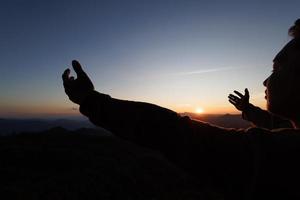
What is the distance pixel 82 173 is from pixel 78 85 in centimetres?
1607

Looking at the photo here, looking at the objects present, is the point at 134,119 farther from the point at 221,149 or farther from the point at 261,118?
the point at 261,118

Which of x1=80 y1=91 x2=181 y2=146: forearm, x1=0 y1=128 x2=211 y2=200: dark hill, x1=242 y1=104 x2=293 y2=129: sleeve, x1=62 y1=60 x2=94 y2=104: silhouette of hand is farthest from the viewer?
x1=0 y1=128 x2=211 y2=200: dark hill

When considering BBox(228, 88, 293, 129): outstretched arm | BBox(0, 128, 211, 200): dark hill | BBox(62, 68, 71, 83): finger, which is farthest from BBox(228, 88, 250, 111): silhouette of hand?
BBox(0, 128, 211, 200): dark hill

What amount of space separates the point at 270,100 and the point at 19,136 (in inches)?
1014

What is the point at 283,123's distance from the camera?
4.62 m

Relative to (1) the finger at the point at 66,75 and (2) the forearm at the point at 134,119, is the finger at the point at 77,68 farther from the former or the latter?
(2) the forearm at the point at 134,119

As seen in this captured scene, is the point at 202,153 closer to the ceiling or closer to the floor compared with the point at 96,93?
closer to the floor

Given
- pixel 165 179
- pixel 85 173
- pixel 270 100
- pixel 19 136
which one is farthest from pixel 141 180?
pixel 270 100

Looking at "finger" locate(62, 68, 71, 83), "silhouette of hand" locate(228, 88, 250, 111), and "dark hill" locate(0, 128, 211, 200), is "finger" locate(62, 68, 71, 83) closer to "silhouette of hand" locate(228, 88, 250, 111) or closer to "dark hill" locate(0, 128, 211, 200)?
"silhouette of hand" locate(228, 88, 250, 111)

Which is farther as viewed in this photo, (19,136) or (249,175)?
(19,136)

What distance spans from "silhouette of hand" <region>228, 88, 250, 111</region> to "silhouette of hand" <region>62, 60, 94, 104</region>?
437 centimetres

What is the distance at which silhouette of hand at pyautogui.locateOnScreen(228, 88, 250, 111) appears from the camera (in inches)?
230

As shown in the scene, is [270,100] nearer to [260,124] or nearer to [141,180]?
[260,124]

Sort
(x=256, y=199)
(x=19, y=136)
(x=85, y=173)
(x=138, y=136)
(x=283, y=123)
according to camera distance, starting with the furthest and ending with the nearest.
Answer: (x=19, y=136) < (x=85, y=173) < (x=283, y=123) < (x=138, y=136) < (x=256, y=199)
